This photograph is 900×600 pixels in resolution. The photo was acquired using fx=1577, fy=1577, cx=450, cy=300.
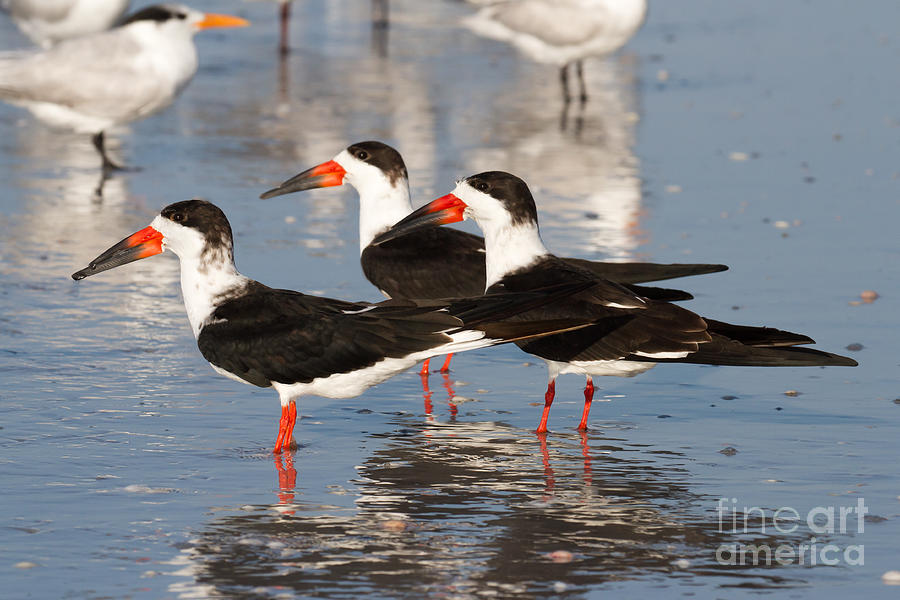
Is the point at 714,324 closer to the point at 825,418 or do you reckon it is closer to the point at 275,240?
the point at 825,418

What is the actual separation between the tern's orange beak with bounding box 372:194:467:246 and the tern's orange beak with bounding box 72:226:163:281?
1.33 meters

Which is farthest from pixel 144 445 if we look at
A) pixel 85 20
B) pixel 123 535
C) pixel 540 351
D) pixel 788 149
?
pixel 85 20

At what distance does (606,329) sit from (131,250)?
2.33 m

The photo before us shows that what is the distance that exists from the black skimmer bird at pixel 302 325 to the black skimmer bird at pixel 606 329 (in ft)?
1.14

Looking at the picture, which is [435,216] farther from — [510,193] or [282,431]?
[282,431]

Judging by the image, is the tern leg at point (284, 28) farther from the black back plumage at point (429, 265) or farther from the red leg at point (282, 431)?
the red leg at point (282, 431)

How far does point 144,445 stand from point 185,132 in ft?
30.7

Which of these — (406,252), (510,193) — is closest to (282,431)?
(510,193)

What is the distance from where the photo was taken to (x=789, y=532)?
609 centimetres

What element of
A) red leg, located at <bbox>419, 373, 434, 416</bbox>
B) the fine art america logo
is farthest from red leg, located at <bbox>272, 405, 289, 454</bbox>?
the fine art america logo

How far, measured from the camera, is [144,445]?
716 centimetres

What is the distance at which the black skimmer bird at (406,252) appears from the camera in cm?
824

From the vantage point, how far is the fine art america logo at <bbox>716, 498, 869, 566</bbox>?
5.81 m

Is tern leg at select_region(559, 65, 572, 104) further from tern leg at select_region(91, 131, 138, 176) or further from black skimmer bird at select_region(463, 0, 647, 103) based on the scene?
tern leg at select_region(91, 131, 138, 176)
